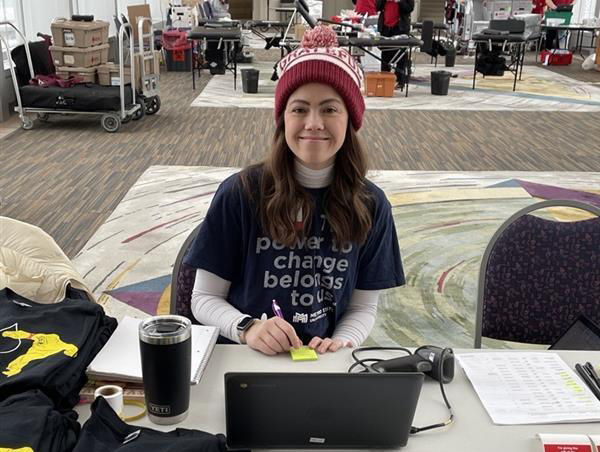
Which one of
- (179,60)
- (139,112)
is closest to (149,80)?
(139,112)

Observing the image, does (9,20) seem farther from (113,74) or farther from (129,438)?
(129,438)

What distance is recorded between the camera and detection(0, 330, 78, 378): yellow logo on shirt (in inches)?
48.8

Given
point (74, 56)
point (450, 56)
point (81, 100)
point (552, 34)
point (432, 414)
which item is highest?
point (432, 414)

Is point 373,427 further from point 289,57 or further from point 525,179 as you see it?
point 525,179

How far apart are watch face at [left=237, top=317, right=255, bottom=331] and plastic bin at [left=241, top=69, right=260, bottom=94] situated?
7881mm

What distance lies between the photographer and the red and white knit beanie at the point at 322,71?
1623 millimetres

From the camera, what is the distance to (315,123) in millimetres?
1626

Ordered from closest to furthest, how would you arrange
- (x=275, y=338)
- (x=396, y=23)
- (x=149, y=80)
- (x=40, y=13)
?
1. (x=275, y=338)
2. (x=149, y=80)
3. (x=40, y=13)
4. (x=396, y=23)

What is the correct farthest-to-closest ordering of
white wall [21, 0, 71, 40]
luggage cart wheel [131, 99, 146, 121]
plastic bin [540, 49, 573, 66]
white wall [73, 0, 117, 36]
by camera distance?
plastic bin [540, 49, 573, 66] < white wall [73, 0, 117, 36] < white wall [21, 0, 71, 40] < luggage cart wheel [131, 99, 146, 121]

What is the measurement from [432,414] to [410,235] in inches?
115

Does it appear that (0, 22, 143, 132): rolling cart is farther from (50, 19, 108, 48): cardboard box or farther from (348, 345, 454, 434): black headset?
(348, 345, 454, 434): black headset

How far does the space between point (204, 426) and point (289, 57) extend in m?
0.90

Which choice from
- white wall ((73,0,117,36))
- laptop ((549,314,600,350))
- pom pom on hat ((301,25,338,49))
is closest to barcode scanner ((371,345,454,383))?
laptop ((549,314,600,350))

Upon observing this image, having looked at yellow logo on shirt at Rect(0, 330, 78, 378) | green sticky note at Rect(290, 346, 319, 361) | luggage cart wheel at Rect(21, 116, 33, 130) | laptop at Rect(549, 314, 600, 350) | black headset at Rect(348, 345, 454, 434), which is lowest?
luggage cart wheel at Rect(21, 116, 33, 130)
